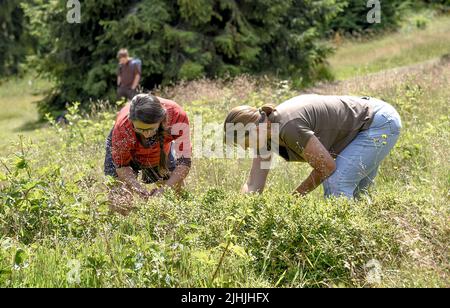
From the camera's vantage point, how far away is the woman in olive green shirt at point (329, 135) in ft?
13.6

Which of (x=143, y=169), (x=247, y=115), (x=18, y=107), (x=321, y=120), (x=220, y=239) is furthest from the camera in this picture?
(x=18, y=107)

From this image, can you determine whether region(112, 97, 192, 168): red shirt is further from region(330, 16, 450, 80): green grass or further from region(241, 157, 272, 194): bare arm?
region(330, 16, 450, 80): green grass

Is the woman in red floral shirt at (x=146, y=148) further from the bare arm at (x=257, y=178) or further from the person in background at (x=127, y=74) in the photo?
the person in background at (x=127, y=74)

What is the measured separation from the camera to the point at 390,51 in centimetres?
2003

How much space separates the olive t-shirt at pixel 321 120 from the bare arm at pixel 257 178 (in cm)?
19

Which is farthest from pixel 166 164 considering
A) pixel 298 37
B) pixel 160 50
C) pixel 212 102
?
pixel 298 37

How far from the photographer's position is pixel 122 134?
466cm

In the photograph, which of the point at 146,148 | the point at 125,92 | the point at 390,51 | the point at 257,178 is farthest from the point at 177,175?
the point at 390,51

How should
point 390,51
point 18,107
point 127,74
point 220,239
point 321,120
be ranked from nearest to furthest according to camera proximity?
1. point 220,239
2. point 321,120
3. point 127,74
4. point 18,107
5. point 390,51

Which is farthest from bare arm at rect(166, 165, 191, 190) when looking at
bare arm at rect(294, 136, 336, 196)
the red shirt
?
bare arm at rect(294, 136, 336, 196)

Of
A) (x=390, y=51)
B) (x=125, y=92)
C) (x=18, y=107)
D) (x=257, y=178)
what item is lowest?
(x=18, y=107)

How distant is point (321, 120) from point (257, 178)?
2.04 feet

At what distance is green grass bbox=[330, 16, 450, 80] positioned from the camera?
60.8 ft

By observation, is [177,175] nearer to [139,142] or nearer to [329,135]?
[139,142]
